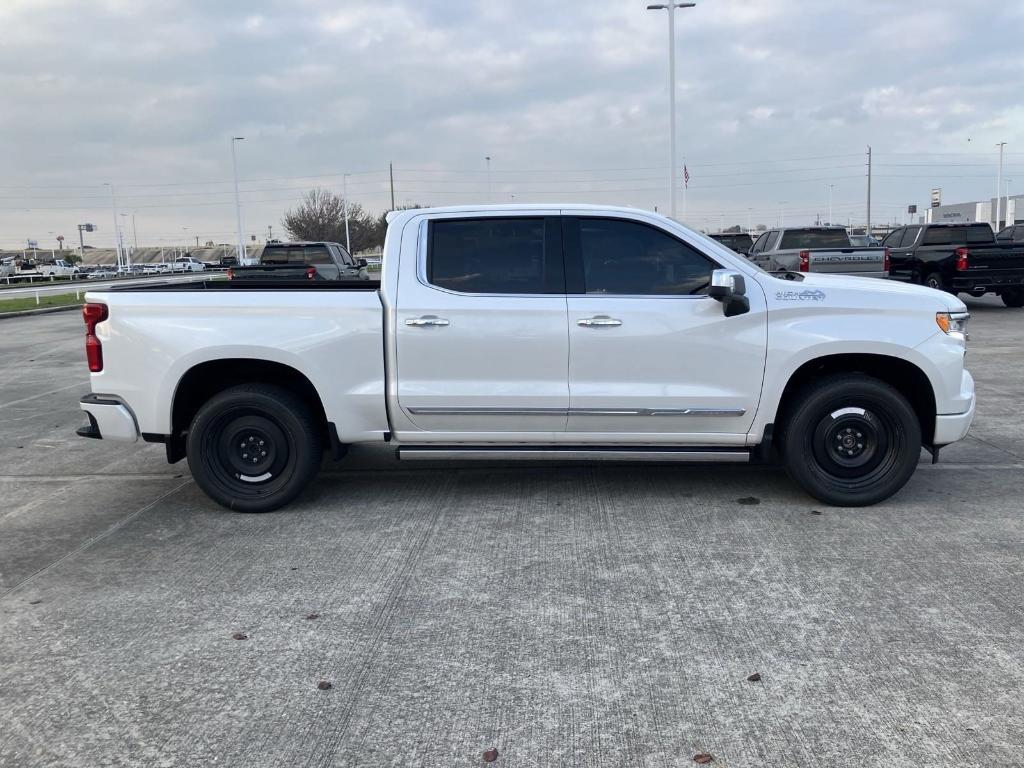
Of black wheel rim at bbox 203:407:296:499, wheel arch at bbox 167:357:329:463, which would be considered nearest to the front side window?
wheel arch at bbox 167:357:329:463

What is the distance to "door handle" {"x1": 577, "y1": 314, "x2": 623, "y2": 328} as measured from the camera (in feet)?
18.0

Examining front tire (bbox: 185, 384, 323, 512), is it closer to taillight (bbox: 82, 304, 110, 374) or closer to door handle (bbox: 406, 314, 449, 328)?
taillight (bbox: 82, 304, 110, 374)

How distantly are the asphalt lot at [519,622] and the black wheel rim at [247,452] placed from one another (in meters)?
0.23

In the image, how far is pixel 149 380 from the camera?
5613 millimetres

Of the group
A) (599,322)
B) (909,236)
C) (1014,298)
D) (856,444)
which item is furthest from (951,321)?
(1014,298)

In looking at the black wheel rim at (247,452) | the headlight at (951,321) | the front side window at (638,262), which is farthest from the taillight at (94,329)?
the headlight at (951,321)

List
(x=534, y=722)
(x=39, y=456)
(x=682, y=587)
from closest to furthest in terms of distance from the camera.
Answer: (x=534, y=722), (x=682, y=587), (x=39, y=456)

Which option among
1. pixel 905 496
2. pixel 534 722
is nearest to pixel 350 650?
pixel 534 722

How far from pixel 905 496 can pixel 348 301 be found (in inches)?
153

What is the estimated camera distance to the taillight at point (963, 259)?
17.6 metres

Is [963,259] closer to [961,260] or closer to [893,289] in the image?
[961,260]

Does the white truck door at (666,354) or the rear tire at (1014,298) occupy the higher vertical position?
the white truck door at (666,354)

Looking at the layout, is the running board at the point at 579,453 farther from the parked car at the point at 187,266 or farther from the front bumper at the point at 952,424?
the parked car at the point at 187,266

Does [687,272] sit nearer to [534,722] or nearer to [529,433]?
[529,433]
